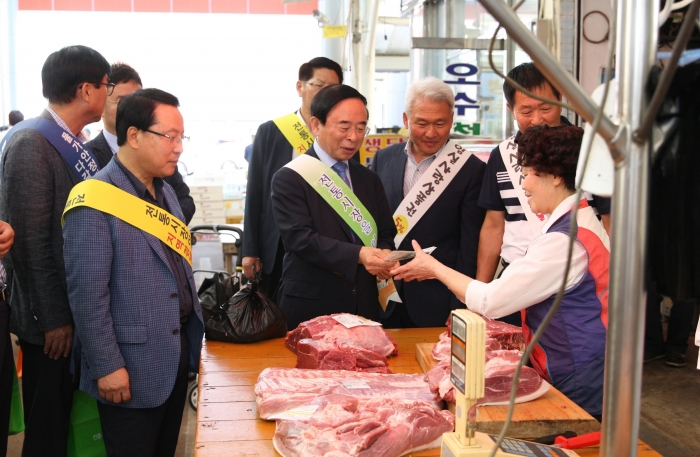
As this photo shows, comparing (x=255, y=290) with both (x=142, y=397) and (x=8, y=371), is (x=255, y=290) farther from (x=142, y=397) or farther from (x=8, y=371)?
(x=8, y=371)

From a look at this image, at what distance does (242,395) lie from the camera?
2125mm

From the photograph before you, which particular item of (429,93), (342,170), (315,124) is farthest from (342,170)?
(429,93)

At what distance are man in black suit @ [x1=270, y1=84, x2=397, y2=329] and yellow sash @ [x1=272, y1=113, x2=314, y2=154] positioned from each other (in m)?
0.84

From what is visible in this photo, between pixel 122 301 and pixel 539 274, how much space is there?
4.47ft

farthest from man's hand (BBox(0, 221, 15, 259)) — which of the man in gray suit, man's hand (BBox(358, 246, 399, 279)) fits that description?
man's hand (BBox(358, 246, 399, 279))

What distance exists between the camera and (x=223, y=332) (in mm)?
2686

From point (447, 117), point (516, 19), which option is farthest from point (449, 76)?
point (516, 19)

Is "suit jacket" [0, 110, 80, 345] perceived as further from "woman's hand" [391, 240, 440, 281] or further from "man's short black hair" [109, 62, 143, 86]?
"woman's hand" [391, 240, 440, 281]

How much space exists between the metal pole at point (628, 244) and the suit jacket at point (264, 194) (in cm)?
291

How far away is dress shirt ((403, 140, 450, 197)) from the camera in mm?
3531

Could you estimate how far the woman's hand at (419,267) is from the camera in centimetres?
247

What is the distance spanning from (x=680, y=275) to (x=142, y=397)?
187cm

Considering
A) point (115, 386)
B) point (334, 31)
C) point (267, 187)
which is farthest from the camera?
point (334, 31)

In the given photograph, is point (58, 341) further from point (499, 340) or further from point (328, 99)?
point (499, 340)
